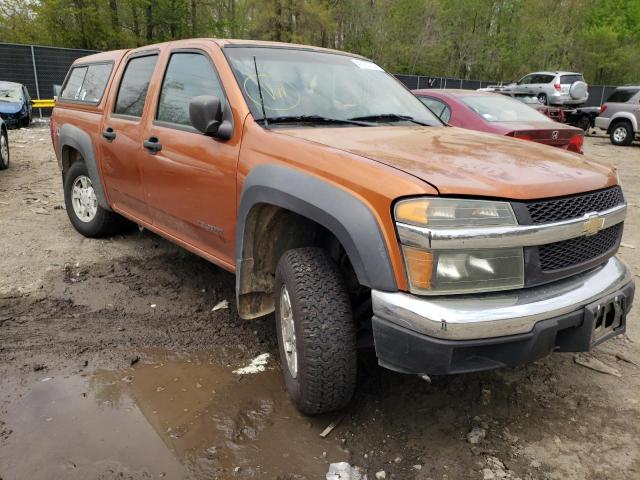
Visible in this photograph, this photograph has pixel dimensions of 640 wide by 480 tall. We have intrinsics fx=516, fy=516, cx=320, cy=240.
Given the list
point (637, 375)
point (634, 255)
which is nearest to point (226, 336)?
point (637, 375)

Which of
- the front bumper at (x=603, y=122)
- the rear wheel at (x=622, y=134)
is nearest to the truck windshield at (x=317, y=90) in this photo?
the rear wheel at (x=622, y=134)

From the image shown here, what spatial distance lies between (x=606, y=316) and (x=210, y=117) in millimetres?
2204

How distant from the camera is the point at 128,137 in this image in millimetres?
3896

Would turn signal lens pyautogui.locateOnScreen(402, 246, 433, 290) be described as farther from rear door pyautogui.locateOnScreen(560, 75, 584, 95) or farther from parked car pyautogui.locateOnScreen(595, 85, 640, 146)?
rear door pyautogui.locateOnScreen(560, 75, 584, 95)

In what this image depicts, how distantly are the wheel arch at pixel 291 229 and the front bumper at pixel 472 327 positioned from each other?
144mm

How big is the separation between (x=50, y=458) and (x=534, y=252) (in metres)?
2.26

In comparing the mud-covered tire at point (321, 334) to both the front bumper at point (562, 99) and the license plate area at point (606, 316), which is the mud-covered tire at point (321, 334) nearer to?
the license plate area at point (606, 316)

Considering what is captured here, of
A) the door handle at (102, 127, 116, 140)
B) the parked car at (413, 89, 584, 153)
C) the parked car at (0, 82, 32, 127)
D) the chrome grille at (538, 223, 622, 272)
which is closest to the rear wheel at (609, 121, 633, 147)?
the parked car at (413, 89, 584, 153)

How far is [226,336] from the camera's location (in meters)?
3.44

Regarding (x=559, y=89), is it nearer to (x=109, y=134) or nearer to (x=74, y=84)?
(x=74, y=84)

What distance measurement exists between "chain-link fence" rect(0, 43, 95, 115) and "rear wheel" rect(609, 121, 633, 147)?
58.3 ft

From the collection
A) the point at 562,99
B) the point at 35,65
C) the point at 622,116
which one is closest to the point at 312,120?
the point at 622,116

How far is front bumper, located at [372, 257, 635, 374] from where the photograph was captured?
1978 mm

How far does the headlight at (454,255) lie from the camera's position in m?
1.99
